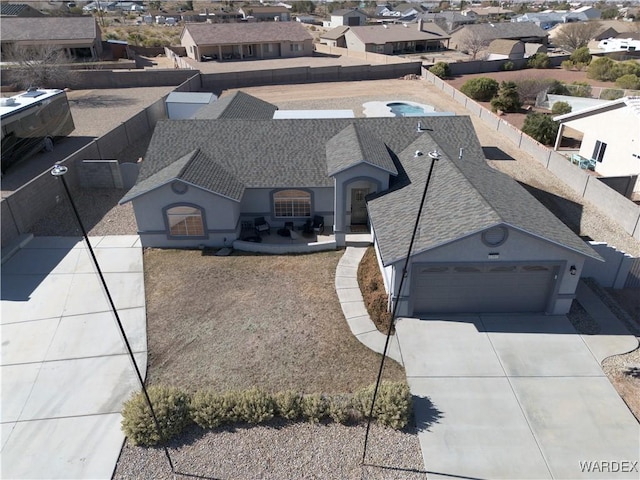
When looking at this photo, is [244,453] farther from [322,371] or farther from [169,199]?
[169,199]

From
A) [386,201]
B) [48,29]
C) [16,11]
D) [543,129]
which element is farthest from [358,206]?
[16,11]

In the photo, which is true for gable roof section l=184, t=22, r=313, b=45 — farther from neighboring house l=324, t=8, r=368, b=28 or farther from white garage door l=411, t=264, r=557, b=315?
white garage door l=411, t=264, r=557, b=315

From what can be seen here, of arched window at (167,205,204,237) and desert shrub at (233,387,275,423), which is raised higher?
arched window at (167,205,204,237)

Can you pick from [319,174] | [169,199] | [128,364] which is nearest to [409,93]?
[319,174]

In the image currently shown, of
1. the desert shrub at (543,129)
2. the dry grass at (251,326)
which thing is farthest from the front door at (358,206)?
the desert shrub at (543,129)

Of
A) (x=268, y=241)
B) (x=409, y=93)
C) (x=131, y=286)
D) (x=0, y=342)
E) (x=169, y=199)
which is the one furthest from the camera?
(x=409, y=93)

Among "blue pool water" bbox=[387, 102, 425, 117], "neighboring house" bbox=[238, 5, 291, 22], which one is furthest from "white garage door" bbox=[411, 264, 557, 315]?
"neighboring house" bbox=[238, 5, 291, 22]
